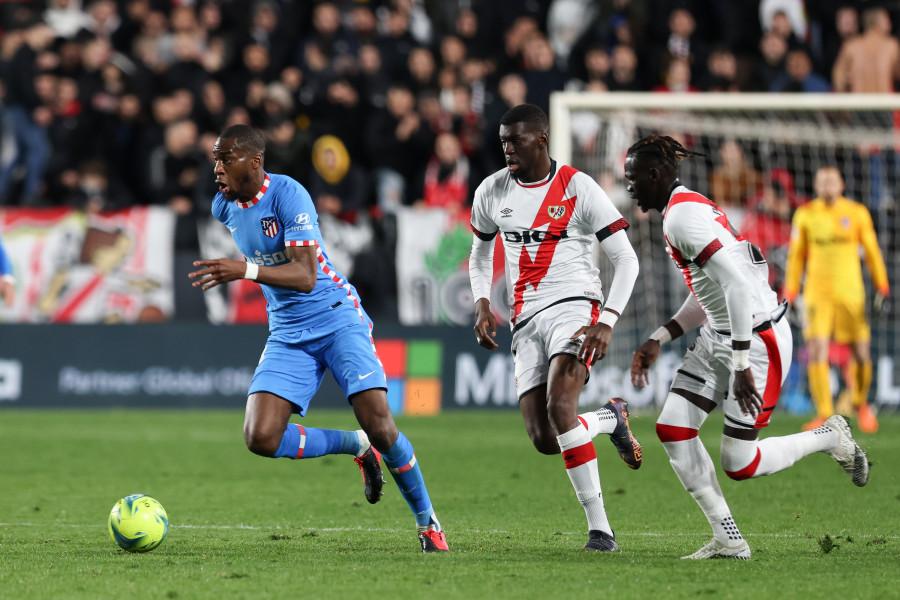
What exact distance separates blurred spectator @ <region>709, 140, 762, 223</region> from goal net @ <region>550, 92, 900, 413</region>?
0.5 inches

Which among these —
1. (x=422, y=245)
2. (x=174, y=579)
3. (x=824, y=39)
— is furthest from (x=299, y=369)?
(x=824, y=39)

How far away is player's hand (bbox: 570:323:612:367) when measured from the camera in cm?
595

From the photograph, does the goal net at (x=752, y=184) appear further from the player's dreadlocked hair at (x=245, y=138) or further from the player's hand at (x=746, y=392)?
the player's hand at (x=746, y=392)

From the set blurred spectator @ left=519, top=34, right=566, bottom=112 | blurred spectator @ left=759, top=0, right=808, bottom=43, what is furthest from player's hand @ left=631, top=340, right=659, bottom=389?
blurred spectator @ left=759, top=0, right=808, bottom=43

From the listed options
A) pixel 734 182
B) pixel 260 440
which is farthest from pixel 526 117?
pixel 734 182

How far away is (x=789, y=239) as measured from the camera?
13.4m

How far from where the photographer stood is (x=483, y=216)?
662 cm

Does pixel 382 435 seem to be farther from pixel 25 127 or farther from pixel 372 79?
pixel 25 127

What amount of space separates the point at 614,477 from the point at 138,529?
4.32 metres

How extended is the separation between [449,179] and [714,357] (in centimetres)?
889

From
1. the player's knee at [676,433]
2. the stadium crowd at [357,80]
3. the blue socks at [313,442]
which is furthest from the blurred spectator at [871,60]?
the blue socks at [313,442]

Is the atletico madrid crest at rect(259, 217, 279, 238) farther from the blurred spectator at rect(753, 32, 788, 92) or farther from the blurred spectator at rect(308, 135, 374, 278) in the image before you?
the blurred spectator at rect(753, 32, 788, 92)

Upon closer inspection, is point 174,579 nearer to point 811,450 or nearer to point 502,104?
point 811,450

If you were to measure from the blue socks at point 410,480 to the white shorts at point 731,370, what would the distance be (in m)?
1.37
